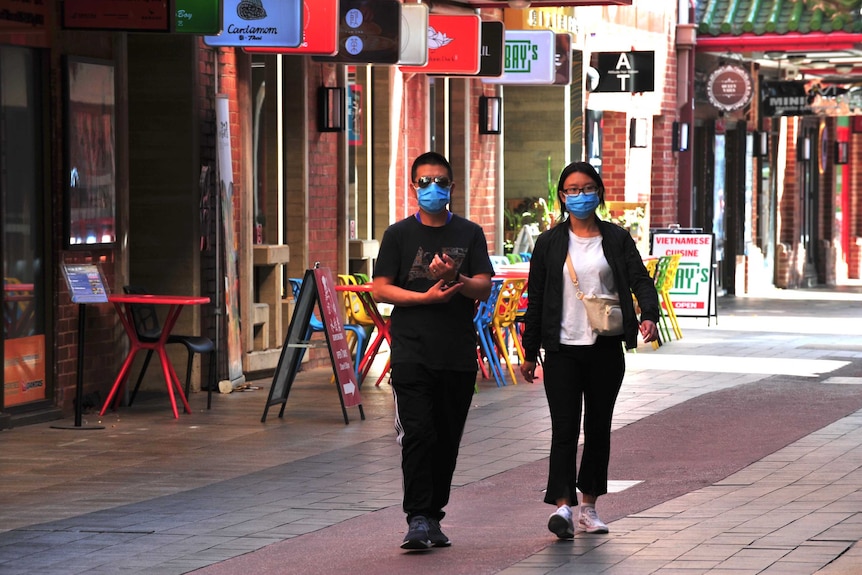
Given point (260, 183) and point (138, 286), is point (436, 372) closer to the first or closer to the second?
point (138, 286)

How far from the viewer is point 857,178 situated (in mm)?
38594

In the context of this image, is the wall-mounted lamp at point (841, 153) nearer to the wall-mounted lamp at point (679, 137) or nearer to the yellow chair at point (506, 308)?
the wall-mounted lamp at point (679, 137)

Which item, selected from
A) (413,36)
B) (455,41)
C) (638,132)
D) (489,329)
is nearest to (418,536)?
(489,329)

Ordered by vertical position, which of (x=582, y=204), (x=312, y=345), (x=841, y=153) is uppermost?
(x=841, y=153)

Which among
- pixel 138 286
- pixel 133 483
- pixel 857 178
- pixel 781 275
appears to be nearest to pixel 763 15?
pixel 781 275

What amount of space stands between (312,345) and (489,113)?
8241 mm

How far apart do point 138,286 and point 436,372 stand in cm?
660

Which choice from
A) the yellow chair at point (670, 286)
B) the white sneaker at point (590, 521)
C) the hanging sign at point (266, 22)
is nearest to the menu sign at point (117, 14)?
the hanging sign at point (266, 22)

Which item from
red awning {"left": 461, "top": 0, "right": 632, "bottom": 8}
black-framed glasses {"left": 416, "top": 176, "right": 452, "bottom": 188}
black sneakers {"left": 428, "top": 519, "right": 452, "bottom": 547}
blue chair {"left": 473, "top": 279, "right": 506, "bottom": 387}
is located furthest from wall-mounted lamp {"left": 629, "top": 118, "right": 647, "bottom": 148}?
black sneakers {"left": 428, "top": 519, "right": 452, "bottom": 547}

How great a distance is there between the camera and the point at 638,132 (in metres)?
25.3

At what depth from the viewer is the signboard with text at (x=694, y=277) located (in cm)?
2181

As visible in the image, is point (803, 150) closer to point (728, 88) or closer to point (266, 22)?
point (728, 88)

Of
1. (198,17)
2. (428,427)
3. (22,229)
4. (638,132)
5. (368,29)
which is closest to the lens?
(428,427)

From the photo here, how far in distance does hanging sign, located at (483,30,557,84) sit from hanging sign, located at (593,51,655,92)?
3.83 metres
